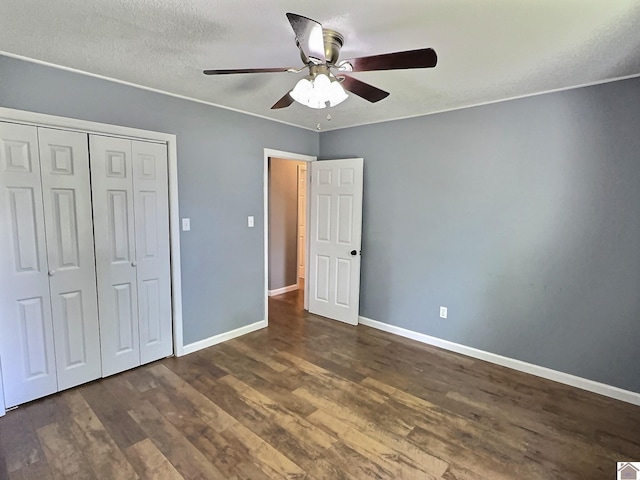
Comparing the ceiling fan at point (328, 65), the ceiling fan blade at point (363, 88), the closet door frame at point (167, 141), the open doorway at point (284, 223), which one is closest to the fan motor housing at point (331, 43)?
the ceiling fan at point (328, 65)

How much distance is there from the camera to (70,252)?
251 cm

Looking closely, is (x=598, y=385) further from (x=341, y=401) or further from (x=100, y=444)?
(x=100, y=444)

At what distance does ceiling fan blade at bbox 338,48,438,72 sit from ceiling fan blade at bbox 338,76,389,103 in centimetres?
14

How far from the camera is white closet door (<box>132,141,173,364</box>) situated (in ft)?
9.25

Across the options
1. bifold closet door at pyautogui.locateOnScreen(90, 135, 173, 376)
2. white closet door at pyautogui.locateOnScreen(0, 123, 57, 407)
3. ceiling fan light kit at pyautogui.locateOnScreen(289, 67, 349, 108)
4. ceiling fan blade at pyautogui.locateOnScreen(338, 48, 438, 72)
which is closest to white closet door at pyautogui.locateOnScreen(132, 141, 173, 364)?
bifold closet door at pyautogui.locateOnScreen(90, 135, 173, 376)

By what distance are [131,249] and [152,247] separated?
172mm

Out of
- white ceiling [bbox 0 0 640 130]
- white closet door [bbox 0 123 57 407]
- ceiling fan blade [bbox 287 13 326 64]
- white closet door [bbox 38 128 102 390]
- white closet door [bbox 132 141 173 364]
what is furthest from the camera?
white closet door [bbox 132 141 173 364]

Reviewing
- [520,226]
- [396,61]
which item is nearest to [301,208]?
[520,226]

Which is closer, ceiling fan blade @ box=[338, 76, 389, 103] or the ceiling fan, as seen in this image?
the ceiling fan

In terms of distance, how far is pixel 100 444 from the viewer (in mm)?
2031

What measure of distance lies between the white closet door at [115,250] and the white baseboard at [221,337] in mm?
495

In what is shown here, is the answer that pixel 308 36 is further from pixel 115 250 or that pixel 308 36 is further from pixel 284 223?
pixel 284 223

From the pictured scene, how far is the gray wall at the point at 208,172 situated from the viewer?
2464 millimetres

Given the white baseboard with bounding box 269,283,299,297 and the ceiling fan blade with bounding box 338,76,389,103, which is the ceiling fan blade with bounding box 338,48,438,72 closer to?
the ceiling fan blade with bounding box 338,76,389,103
